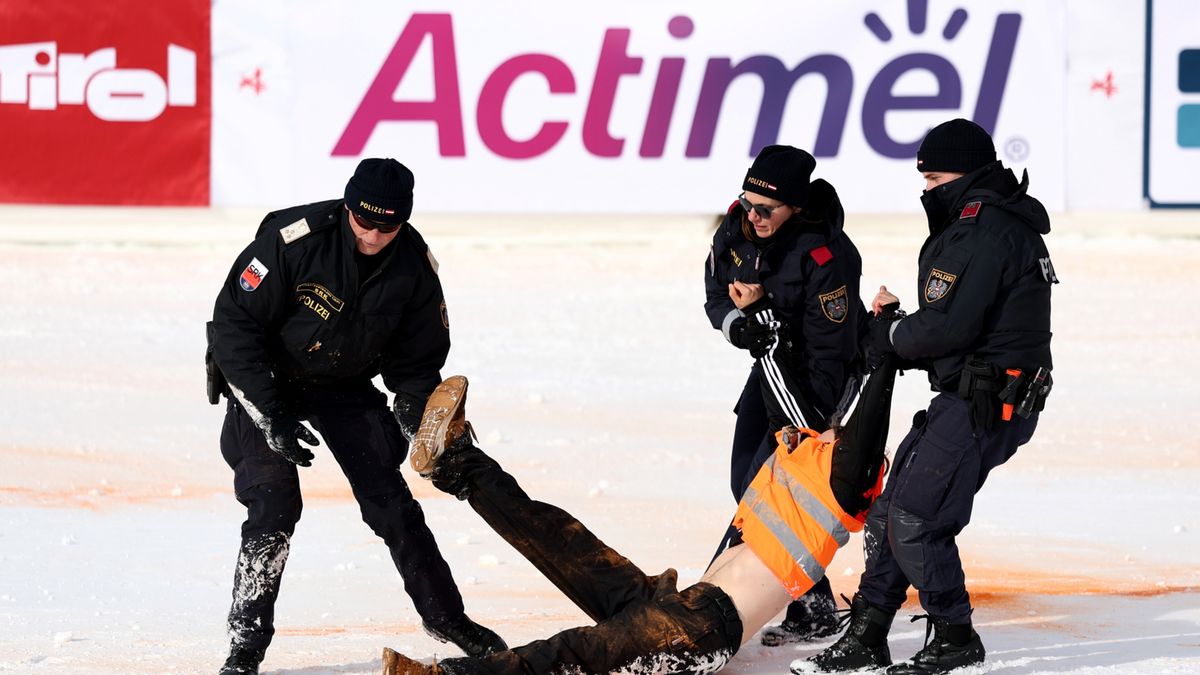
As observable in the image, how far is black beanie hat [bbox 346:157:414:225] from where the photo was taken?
16.1 feet

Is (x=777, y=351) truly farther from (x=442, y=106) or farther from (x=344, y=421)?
(x=442, y=106)

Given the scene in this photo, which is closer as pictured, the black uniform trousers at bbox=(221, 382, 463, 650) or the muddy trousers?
the muddy trousers

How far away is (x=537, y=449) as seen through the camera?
822 centimetres

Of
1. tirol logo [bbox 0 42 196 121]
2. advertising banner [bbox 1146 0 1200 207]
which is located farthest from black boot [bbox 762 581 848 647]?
tirol logo [bbox 0 42 196 121]

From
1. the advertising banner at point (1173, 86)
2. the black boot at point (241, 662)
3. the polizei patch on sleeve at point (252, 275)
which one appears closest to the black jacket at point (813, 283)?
the polizei patch on sleeve at point (252, 275)

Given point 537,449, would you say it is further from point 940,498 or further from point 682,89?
point 682,89

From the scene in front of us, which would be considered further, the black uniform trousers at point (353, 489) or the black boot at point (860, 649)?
the black boot at point (860, 649)

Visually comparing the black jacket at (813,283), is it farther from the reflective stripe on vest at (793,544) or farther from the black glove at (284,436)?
the black glove at (284,436)

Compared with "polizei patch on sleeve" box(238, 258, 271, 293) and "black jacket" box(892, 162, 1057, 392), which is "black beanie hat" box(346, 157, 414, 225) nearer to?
"polizei patch on sleeve" box(238, 258, 271, 293)

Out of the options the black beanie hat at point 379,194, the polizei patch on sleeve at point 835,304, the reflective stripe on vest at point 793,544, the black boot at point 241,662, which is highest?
the black beanie hat at point 379,194

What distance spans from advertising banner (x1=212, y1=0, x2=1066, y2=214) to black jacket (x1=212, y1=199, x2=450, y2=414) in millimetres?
6996

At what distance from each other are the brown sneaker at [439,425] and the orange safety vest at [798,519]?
89cm

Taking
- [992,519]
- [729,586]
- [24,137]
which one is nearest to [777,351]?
[729,586]

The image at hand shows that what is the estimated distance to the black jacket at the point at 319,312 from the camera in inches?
196
